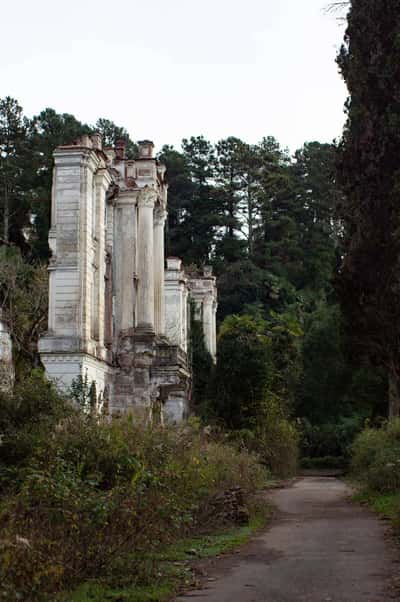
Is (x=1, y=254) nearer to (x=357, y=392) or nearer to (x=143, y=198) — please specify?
(x=143, y=198)

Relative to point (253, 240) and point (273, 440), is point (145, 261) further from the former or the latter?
point (253, 240)

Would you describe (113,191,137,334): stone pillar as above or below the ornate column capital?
below

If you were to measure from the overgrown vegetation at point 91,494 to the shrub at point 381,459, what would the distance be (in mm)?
4877

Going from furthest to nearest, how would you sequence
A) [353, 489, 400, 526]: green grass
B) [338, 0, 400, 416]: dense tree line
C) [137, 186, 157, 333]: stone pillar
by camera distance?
[137, 186, 157, 333]: stone pillar
[353, 489, 400, 526]: green grass
[338, 0, 400, 416]: dense tree line

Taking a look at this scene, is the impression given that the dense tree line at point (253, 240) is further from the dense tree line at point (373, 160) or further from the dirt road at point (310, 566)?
the dirt road at point (310, 566)

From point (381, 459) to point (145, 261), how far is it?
48.8 feet

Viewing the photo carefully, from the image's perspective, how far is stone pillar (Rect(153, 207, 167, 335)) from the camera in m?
37.7

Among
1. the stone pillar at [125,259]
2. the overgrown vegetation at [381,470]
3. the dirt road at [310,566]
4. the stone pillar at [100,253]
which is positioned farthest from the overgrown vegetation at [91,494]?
the stone pillar at [125,259]

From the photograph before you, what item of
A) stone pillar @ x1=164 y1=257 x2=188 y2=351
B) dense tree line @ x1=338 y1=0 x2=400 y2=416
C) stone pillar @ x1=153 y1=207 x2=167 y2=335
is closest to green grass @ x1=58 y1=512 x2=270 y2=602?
dense tree line @ x1=338 y1=0 x2=400 y2=416

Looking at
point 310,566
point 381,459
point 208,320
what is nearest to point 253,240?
point 208,320

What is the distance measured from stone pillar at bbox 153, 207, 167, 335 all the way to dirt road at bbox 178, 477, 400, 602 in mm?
18327

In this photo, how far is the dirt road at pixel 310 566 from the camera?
10375 mm

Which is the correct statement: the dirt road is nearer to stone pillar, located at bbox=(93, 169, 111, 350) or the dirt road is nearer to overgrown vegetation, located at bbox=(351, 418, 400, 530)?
overgrown vegetation, located at bbox=(351, 418, 400, 530)

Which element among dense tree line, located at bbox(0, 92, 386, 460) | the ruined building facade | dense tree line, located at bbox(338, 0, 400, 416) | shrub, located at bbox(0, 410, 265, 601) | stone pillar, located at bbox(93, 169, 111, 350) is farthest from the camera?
dense tree line, located at bbox(0, 92, 386, 460)
